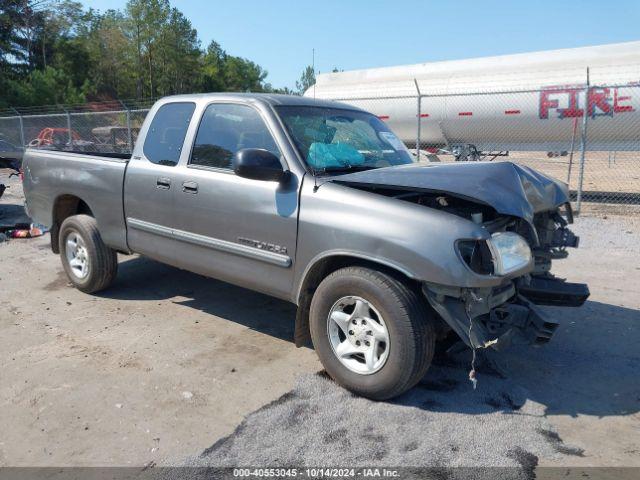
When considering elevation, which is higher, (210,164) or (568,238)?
(210,164)

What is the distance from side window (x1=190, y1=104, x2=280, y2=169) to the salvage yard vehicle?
11 millimetres

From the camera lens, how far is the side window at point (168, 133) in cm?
461

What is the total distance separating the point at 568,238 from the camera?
4.25 metres

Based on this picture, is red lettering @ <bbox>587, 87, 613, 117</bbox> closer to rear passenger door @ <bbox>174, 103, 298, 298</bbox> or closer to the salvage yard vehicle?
the salvage yard vehicle

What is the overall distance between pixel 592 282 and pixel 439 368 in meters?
3.14

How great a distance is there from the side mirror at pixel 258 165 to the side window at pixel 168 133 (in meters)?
1.20

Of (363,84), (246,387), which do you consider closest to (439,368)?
(246,387)

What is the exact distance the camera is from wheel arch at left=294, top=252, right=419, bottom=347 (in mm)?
3320

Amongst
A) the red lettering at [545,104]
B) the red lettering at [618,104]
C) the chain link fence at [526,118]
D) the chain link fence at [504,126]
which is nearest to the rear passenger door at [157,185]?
the chain link fence at [504,126]

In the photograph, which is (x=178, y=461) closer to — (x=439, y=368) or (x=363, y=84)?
(x=439, y=368)

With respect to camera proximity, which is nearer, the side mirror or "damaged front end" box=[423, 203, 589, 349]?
"damaged front end" box=[423, 203, 589, 349]

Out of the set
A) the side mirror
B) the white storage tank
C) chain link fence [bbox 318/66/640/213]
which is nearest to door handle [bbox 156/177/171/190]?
the side mirror

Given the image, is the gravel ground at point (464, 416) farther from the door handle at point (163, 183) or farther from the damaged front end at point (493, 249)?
the door handle at point (163, 183)

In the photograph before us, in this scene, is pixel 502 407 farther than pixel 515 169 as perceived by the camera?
No
